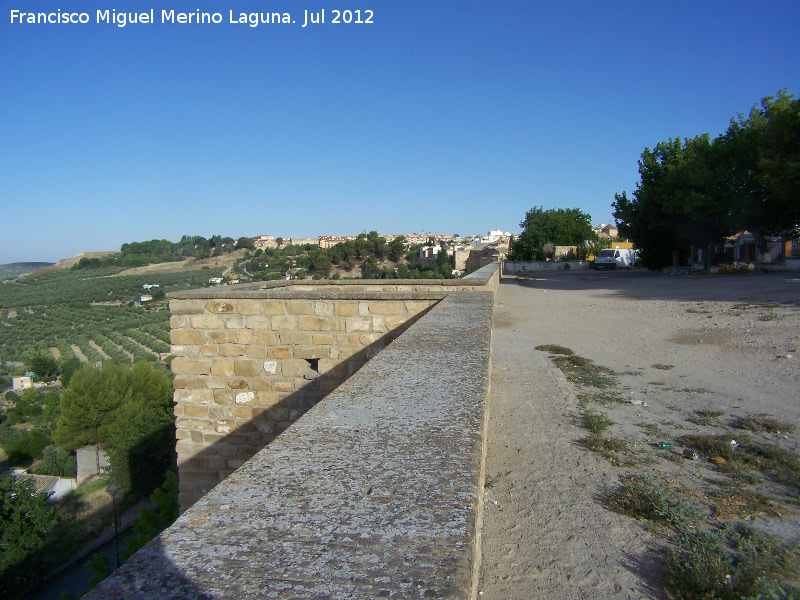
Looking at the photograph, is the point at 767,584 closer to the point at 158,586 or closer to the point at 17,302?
the point at 158,586

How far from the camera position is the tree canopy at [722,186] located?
19.6 m

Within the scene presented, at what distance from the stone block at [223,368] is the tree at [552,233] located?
1973 inches

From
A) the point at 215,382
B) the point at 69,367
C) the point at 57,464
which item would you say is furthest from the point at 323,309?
the point at 69,367

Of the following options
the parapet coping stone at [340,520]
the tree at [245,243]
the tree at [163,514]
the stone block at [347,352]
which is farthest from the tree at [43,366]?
the parapet coping stone at [340,520]

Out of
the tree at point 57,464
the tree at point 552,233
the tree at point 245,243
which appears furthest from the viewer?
the tree at point 245,243

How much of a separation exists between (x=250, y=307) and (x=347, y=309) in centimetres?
107

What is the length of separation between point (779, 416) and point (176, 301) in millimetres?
6049

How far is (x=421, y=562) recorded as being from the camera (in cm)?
103

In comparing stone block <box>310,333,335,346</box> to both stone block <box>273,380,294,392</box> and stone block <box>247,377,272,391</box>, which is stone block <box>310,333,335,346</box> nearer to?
stone block <box>273,380,294,392</box>

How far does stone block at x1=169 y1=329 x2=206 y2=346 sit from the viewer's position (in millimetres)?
5832

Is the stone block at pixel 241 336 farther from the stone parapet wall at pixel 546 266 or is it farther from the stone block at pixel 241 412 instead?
→ the stone parapet wall at pixel 546 266

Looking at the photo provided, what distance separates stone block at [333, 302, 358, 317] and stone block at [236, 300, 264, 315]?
32.6 inches

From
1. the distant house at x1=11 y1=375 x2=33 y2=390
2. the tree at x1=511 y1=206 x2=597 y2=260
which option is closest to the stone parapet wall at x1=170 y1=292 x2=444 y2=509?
the distant house at x1=11 y1=375 x2=33 y2=390

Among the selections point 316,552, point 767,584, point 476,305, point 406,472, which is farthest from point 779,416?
point 316,552
